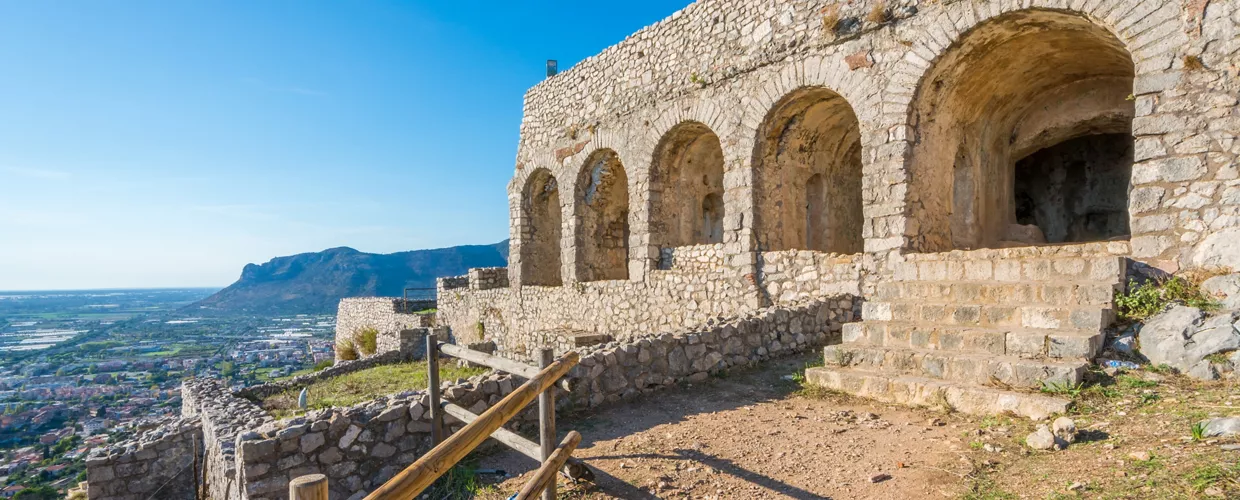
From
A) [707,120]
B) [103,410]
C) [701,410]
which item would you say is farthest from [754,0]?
[103,410]

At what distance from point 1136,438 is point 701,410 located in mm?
3219

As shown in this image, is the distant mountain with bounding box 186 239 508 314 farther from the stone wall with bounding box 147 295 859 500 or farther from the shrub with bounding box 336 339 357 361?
the stone wall with bounding box 147 295 859 500

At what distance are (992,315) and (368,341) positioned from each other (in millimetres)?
25996

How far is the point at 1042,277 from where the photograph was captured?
6.34 meters

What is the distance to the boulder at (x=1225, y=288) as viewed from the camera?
5148 millimetres

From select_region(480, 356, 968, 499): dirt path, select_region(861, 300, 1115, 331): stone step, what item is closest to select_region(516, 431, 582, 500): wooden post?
select_region(480, 356, 968, 499): dirt path

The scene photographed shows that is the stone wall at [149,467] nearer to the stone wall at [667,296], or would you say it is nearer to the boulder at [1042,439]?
the stone wall at [667,296]

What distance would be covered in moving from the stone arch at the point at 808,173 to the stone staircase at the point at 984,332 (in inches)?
153

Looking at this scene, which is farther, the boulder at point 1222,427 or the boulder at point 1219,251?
the boulder at point 1219,251

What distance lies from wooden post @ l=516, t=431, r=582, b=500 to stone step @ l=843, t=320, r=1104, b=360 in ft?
13.2

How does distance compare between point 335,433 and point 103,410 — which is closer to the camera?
point 335,433

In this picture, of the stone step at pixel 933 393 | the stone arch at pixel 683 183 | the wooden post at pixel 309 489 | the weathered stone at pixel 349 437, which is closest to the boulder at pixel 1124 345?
the stone step at pixel 933 393

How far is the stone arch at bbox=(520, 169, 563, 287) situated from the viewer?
1678cm

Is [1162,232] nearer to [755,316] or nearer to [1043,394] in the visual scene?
[1043,394]
